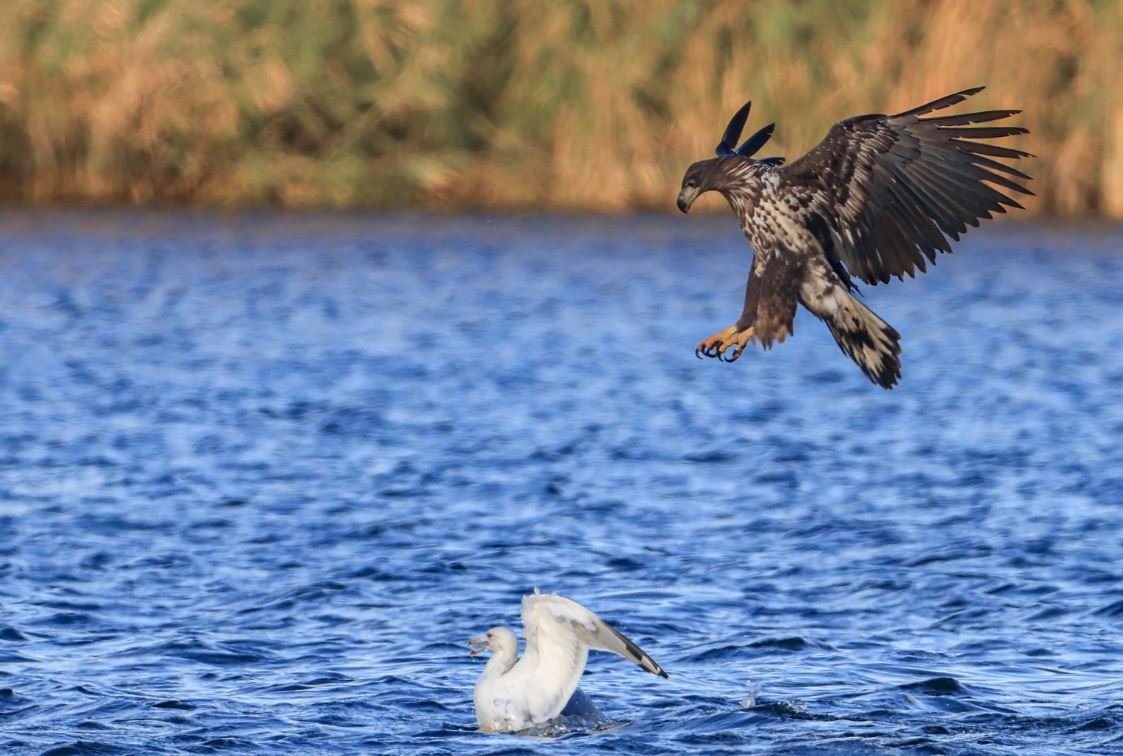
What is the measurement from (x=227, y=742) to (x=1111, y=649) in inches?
166

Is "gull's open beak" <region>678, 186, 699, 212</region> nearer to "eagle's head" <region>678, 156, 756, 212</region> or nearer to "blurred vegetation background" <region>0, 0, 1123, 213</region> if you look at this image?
"eagle's head" <region>678, 156, 756, 212</region>

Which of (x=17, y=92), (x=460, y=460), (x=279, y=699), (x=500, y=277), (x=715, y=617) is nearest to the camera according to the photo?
(x=279, y=699)

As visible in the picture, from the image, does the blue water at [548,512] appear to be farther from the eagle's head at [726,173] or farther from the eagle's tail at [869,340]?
the eagle's head at [726,173]

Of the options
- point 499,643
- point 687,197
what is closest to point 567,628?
point 499,643

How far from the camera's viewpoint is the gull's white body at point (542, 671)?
836 centimetres

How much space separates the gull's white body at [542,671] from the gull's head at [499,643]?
0.37ft

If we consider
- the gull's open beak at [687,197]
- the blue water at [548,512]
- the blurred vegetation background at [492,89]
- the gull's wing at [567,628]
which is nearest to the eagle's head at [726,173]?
the gull's open beak at [687,197]

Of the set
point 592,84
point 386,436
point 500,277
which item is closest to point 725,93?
point 592,84

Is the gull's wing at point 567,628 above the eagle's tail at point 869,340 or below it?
below

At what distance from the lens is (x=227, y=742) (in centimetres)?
829

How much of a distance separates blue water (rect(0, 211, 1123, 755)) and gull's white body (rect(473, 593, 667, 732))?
0.46 ft

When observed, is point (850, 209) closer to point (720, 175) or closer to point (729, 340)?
point (720, 175)

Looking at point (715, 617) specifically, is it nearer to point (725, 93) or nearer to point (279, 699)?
point (279, 699)

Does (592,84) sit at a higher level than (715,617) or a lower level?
higher
